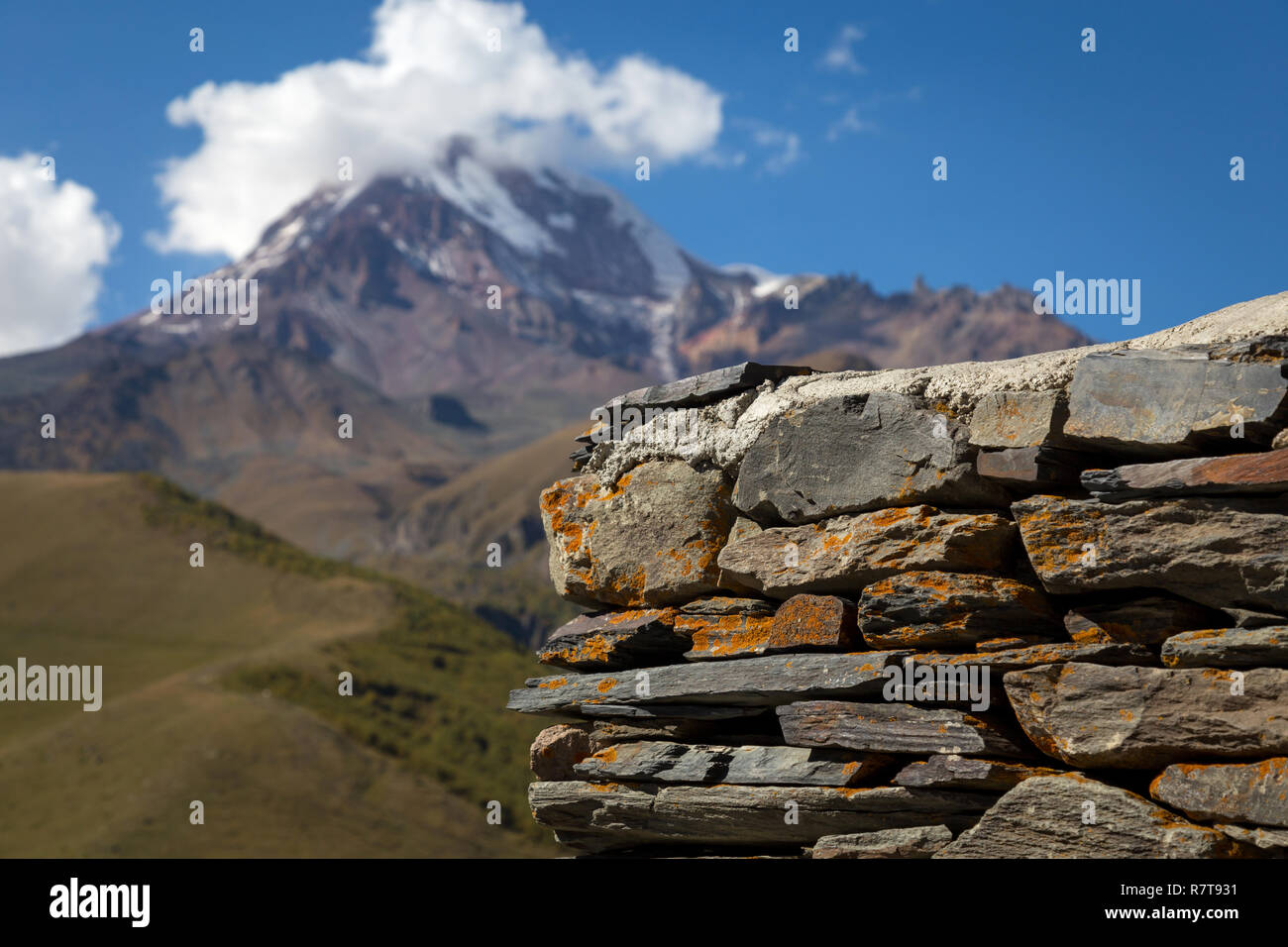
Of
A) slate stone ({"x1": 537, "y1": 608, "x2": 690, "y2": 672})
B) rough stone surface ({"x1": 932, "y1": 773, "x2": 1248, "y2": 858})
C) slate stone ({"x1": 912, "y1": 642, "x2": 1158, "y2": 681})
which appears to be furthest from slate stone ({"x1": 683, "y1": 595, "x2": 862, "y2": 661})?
rough stone surface ({"x1": 932, "y1": 773, "x2": 1248, "y2": 858})

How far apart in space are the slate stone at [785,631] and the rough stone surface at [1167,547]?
1007 millimetres

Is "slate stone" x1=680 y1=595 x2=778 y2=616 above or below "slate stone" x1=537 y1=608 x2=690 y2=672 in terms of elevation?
above

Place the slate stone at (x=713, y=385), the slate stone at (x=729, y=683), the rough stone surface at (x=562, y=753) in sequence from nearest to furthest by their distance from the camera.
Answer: the slate stone at (x=729, y=683), the slate stone at (x=713, y=385), the rough stone surface at (x=562, y=753)

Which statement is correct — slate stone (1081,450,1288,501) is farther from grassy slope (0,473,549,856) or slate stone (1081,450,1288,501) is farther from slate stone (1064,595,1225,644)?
grassy slope (0,473,549,856)

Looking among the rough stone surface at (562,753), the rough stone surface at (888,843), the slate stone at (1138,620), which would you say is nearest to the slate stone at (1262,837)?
the slate stone at (1138,620)

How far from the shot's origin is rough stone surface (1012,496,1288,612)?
16.3ft

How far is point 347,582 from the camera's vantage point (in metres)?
116

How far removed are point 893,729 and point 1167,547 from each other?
145 cm

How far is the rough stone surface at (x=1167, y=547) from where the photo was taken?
4.97 meters

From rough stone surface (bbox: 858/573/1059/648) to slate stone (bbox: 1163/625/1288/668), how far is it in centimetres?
62

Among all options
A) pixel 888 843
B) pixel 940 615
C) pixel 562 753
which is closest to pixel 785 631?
pixel 940 615

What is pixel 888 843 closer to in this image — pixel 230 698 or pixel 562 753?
pixel 562 753

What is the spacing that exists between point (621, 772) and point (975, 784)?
191 cm

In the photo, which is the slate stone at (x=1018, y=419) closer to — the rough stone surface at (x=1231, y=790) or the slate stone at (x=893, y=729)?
the slate stone at (x=893, y=729)
